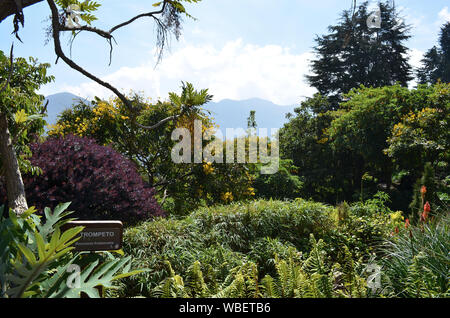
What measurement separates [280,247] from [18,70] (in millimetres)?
3680

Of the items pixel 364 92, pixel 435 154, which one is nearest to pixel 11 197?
pixel 435 154

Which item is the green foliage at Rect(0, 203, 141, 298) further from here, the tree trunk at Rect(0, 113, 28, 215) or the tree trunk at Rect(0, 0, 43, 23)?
the tree trunk at Rect(0, 0, 43, 23)

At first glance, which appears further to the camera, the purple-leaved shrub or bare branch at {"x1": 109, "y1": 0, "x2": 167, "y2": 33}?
the purple-leaved shrub

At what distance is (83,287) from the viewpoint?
5.22 feet

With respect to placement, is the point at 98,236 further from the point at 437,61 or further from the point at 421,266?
the point at 437,61

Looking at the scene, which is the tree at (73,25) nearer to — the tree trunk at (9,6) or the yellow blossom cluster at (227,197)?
the tree trunk at (9,6)

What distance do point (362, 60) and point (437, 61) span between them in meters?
11.0

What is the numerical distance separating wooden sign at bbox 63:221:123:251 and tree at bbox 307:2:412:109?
1633 centimetres

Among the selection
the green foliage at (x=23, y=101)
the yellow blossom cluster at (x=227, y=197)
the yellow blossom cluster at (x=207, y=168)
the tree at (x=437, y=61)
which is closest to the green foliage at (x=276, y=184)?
the yellow blossom cluster at (x=227, y=197)

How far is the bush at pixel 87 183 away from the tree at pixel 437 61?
81.6ft

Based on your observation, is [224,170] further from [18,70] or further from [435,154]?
[435,154]

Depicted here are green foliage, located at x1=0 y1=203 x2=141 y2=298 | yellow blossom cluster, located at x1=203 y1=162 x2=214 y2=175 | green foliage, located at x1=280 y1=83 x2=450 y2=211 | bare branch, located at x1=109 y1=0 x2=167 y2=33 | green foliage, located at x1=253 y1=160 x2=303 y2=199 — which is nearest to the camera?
green foliage, located at x1=0 y1=203 x2=141 y2=298

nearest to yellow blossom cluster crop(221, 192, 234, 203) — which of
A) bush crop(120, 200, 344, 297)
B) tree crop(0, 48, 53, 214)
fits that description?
bush crop(120, 200, 344, 297)

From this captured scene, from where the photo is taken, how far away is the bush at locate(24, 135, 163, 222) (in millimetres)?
4352
